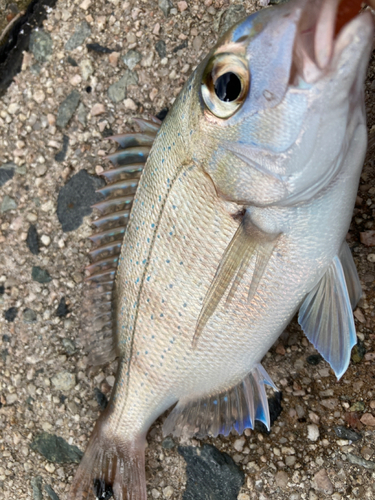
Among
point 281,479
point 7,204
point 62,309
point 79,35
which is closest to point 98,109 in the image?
point 79,35

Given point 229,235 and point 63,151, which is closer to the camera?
point 229,235

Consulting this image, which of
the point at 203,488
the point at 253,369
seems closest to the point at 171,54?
the point at 253,369

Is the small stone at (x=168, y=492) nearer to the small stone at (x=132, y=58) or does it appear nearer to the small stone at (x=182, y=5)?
the small stone at (x=132, y=58)

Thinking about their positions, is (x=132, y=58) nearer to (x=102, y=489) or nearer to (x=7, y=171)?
(x=7, y=171)

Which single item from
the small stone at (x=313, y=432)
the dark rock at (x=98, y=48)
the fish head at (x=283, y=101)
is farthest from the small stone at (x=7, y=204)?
the small stone at (x=313, y=432)

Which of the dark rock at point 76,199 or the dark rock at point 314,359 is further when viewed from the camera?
the dark rock at point 76,199
